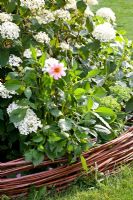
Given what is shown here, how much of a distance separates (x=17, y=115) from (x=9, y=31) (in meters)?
0.46

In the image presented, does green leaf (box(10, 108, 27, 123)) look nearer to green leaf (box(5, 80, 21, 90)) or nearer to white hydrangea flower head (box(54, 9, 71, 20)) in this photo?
green leaf (box(5, 80, 21, 90))

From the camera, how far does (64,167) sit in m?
3.00

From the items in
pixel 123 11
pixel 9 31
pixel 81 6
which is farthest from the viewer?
pixel 123 11

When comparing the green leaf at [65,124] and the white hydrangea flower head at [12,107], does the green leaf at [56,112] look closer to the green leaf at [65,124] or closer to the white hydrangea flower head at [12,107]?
the green leaf at [65,124]

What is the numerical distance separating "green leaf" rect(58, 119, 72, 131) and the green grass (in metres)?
3.24

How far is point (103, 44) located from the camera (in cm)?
358

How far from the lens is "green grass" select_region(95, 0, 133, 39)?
648 cm

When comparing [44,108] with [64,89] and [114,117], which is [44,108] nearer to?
[64,89]

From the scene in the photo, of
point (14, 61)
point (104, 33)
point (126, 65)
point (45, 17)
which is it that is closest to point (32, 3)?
point (45, 17)

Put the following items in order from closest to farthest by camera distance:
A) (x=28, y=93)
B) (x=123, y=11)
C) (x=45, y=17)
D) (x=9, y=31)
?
(x=28, y=93), (x=9, y=31), (x=45, y=17), (x=123, y=11)

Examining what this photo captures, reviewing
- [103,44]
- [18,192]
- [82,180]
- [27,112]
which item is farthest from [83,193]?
[103,44]

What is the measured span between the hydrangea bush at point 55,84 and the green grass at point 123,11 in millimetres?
2683

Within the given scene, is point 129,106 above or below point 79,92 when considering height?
above

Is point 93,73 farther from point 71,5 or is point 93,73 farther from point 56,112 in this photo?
point 71,5
